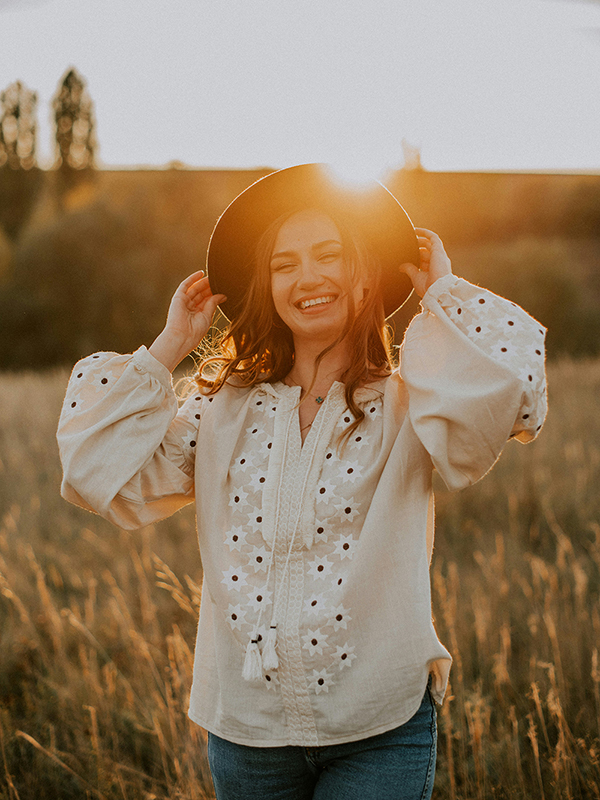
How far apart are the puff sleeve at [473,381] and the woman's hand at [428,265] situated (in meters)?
0.09

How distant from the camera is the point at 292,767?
151 cm

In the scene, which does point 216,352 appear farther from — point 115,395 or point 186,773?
point 186,773

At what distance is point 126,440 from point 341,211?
30.5 inches

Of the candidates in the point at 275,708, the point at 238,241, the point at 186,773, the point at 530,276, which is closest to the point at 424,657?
the point at 275,708

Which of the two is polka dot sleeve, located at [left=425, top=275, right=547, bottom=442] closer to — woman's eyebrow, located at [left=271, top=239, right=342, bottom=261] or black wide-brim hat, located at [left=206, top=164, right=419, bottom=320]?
black wide-brim hat, located at [left=206, top=164, right=419, bottom=320]

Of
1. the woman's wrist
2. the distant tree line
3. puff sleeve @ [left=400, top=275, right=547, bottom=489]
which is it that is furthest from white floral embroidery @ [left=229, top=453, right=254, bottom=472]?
the distant tree line

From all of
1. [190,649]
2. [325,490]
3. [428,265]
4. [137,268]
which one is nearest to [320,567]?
[325,490]

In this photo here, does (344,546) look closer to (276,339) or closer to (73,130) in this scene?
(276,339)

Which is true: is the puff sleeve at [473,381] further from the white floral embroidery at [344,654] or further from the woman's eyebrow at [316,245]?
the white floral embroidery at [344,654]

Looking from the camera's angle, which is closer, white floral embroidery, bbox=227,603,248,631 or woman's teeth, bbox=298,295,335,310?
white floral embroidery, bbox=227,603,248,631

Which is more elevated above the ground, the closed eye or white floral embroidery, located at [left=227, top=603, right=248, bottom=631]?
the closed eye

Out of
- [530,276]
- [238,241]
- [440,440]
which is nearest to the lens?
[440,440]

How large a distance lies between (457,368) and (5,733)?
7.94 feet

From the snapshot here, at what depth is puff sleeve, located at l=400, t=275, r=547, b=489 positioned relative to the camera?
1.39 metres
